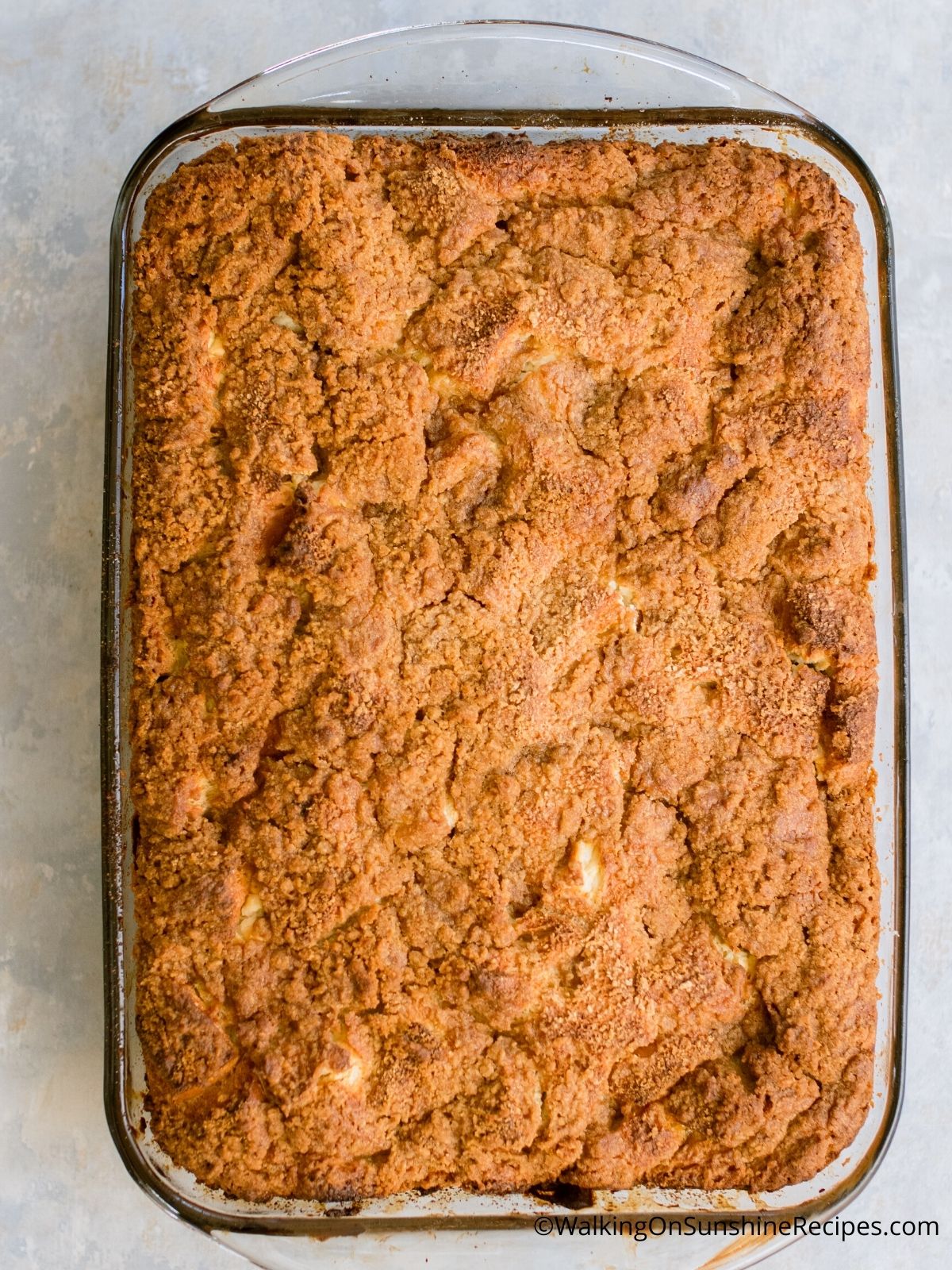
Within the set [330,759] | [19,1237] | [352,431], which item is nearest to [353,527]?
[352,431]

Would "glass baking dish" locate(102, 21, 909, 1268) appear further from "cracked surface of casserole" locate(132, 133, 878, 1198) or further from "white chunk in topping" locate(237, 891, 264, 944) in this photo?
"white chunk in topping" locate(237, 891, 264, 944)

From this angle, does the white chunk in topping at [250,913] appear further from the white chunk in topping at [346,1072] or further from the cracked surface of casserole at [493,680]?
the white chunk in topping at [346,1072]

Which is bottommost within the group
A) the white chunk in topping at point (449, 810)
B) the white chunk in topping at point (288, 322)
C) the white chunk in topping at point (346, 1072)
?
the white chunk in topping at point (346, 1072)

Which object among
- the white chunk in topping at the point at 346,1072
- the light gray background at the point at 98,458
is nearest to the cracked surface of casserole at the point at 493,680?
the white chunk in topping at the point at 346,1072

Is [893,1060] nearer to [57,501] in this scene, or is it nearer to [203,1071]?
[203,1071]

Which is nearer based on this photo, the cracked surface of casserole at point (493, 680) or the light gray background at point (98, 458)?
the cracked surface of casserole at point (493, 680)

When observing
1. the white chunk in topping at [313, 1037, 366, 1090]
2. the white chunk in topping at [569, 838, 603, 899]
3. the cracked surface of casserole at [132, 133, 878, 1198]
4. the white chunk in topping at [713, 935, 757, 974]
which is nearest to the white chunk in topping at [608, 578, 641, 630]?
the cracked surface of casserole at [132, 133, 878, 1198]
